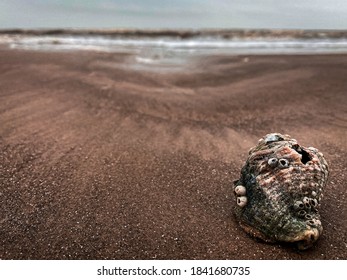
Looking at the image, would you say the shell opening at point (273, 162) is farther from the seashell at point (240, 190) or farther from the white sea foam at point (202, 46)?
the white sea foam at point (202, 46)

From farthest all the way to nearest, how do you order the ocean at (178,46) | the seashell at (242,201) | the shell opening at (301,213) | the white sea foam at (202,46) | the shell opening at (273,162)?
the white sea foam at (202,46) → the ocean at (178,46) → the seashell at (242,201) → the shell opening at (273,162) → the shell opening at (301,213)

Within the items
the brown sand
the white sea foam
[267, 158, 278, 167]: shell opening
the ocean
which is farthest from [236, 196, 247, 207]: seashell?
the white sea foam

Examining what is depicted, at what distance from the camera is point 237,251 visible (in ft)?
9.18

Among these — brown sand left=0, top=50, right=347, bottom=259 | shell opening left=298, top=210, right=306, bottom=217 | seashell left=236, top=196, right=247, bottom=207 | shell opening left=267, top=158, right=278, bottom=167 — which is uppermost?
shell opening left=267, top=158, right=278, bottom=167

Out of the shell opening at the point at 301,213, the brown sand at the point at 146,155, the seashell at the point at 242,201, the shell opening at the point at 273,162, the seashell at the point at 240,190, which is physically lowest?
the brown sand at the point at 146,155

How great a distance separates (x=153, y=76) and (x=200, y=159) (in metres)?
4.51

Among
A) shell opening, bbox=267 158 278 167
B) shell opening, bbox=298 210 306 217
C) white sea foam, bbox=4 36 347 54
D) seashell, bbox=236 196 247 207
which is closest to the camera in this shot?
shell opening, bbox=298 210 306 217

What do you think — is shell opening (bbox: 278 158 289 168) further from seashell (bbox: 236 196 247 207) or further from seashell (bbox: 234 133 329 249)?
seashell (bbox: 236 196 247 207)

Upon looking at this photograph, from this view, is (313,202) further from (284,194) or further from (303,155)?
(303,155)

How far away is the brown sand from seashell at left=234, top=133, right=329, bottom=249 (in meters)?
0.14

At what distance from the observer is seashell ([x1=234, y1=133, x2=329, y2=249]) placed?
265 cm

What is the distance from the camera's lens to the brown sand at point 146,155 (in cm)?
291

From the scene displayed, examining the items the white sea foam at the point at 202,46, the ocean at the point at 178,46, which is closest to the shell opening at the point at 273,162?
the ocean at the point at 178,46

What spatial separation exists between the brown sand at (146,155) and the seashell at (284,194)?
0.14 m
